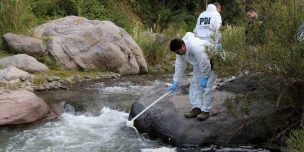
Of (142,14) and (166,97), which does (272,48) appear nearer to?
(166,97)

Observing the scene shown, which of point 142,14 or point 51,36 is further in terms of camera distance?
point 142,14

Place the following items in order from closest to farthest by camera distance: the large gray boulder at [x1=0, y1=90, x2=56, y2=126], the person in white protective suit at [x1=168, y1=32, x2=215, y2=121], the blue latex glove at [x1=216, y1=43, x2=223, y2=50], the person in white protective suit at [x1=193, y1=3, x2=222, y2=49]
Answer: the blue latex glove at [x1=216, y1=43, x2=223, y2=50] → the person in white protective suit at [x1=168, y1=32, x2=215, y2=121] → the person in white protective suit at [x1=193, y1=3, x2=222, y2=49] → the large gray boulder at [x1=0, y1=90, x2=56, y2=126]

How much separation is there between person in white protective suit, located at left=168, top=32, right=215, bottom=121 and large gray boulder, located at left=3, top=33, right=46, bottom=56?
18.9ft

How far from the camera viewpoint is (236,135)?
6.97 metres

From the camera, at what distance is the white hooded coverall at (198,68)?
7.01m

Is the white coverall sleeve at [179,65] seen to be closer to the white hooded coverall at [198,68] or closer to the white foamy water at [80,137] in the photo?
the white hooded coverall at [198,68]

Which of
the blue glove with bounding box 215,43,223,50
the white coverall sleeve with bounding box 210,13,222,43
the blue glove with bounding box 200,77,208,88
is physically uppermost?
the white coverall sleeve with bounding box 210,13,222,43

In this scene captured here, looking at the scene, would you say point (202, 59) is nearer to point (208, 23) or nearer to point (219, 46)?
point (219, 46)

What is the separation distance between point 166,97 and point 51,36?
5.97 meters

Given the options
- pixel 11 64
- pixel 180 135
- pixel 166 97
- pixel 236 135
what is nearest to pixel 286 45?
pixel 236 135

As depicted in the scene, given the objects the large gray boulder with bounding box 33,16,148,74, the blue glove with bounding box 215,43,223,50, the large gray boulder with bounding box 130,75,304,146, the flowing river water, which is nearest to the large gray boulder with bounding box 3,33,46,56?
the large gray boulder with bounding box 33,16,148,74

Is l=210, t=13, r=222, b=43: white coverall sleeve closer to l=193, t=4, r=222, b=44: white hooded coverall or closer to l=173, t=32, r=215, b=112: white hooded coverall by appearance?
l=193, t=4, r=222, b=44: white hooded coverall

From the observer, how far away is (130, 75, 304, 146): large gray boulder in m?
6.74

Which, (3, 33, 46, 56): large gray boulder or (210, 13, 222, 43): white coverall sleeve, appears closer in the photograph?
(210, 13, 222, 43): white coverall sleeve
